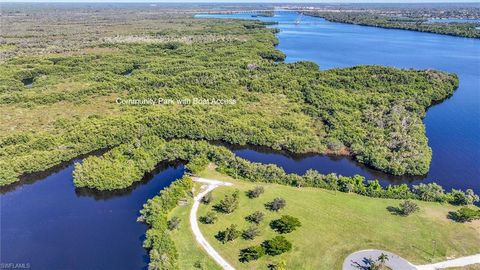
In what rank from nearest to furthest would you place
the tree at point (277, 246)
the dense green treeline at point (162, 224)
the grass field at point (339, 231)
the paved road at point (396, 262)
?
the paved road at point (396, 262)
the dense green treeline at point (162, 224)
the grass field at point (339, 231)
the tree at point (277, 246)

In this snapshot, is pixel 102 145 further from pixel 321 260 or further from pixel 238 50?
pixel 238 50

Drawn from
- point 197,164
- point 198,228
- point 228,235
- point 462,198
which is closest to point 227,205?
point 198,228

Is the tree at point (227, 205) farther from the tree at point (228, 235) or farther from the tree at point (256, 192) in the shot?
the tree at point (228, 235)

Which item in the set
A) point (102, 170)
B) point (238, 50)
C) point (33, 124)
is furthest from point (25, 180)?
point (238, 50)

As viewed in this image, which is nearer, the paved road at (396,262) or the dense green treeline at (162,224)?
the paved road at (396,262)

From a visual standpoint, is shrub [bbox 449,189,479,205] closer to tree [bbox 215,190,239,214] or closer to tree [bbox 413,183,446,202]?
tree [bbox 413,183,446,202]
